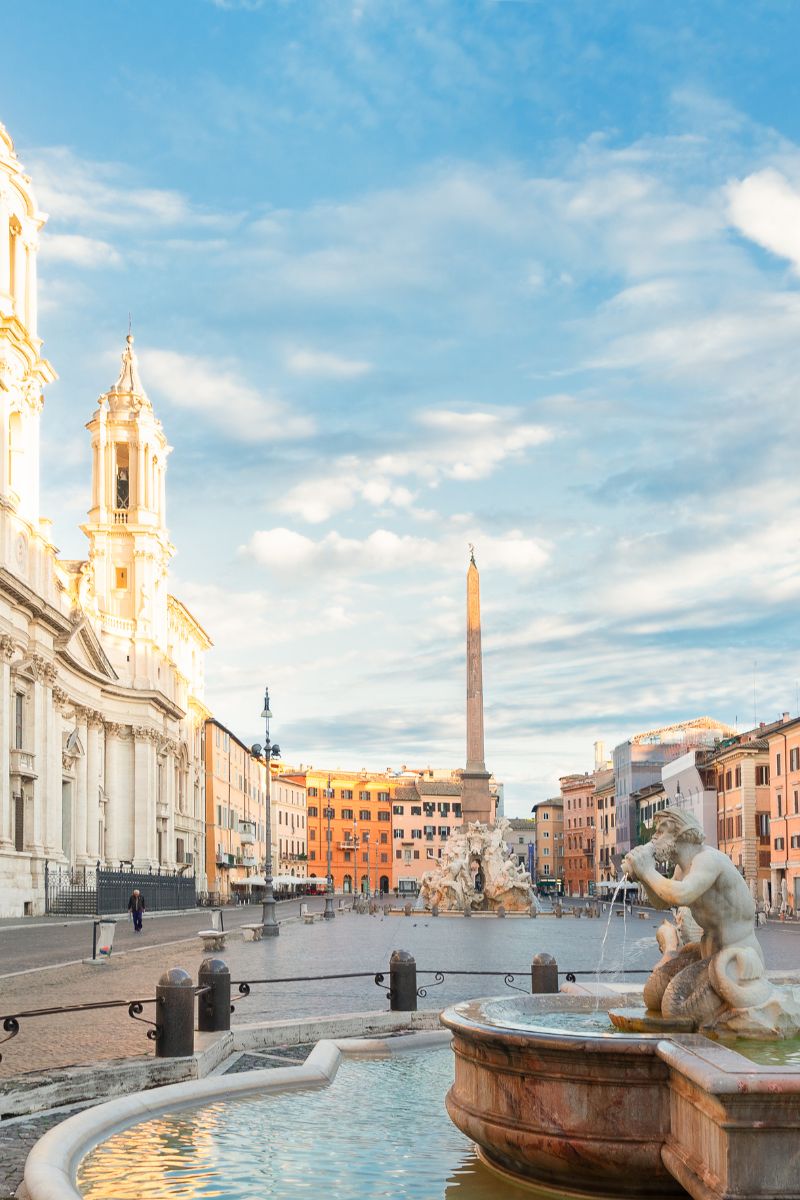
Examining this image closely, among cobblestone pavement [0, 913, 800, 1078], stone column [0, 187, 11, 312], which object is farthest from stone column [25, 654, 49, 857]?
stone column [0, 187, 11, 312]

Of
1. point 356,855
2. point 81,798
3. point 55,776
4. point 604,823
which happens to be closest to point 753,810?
point 81,798

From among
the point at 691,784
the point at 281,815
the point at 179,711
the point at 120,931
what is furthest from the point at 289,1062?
the point at 281,815

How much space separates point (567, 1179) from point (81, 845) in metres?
59.6

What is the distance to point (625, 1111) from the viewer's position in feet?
21.9

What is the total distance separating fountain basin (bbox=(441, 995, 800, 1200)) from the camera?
558cm

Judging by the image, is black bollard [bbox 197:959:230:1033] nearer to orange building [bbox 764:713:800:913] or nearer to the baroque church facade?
the baroque church facade

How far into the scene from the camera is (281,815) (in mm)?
130750

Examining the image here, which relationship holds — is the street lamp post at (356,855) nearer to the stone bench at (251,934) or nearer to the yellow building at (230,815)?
the yellow building at (230,815)

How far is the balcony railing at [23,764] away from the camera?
1863 inches

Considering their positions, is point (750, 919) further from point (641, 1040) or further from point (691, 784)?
point (691, 784)

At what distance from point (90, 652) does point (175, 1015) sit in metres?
55.8

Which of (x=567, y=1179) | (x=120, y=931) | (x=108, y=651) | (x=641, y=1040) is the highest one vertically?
(x=108, y=651)

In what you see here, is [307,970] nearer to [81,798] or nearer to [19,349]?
[19,349]

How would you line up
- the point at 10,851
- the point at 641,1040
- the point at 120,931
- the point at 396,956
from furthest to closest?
the point at 10,851 < the point at 120,931 < the point at 396,956 < the point at 641,1040
